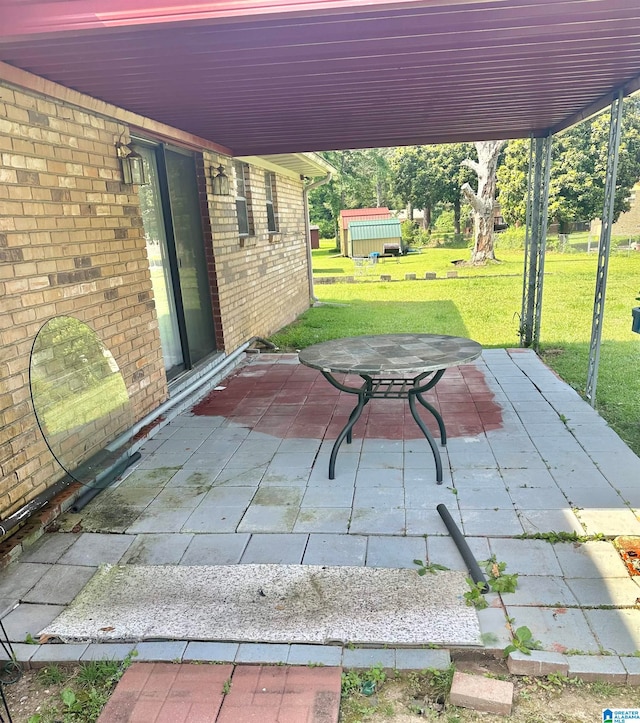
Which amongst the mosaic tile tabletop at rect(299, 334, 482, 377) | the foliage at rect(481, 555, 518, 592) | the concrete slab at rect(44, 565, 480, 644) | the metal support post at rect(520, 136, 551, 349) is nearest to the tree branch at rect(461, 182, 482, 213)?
the metal support post at rect(520, 136, 551, 349)

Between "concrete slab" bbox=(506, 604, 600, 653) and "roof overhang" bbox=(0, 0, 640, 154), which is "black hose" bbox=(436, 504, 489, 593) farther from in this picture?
"roof overhang" bbox=(0, 0, 640, 154)

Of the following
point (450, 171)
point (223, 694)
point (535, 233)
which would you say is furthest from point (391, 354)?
point (450, 171)

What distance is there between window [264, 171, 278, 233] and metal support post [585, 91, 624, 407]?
19.1 feet

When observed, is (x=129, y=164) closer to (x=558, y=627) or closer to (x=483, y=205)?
(x=558, y=627)

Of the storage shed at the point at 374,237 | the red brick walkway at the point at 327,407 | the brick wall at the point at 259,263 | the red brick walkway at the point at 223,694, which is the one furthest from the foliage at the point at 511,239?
the red brick walkway at the point at 223,694

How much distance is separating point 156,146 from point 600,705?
5.21 metres

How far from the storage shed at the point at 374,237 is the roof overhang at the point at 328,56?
19775mm

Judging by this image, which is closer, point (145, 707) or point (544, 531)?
point (145, 707)

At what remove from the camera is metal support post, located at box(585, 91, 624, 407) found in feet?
13.4

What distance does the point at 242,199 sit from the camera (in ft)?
24.8

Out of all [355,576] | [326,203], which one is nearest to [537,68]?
[355,576]

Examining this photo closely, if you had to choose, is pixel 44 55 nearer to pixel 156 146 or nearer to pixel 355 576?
pixel 156 146

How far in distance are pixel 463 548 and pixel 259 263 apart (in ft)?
20.2

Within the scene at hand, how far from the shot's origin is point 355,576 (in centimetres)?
250
